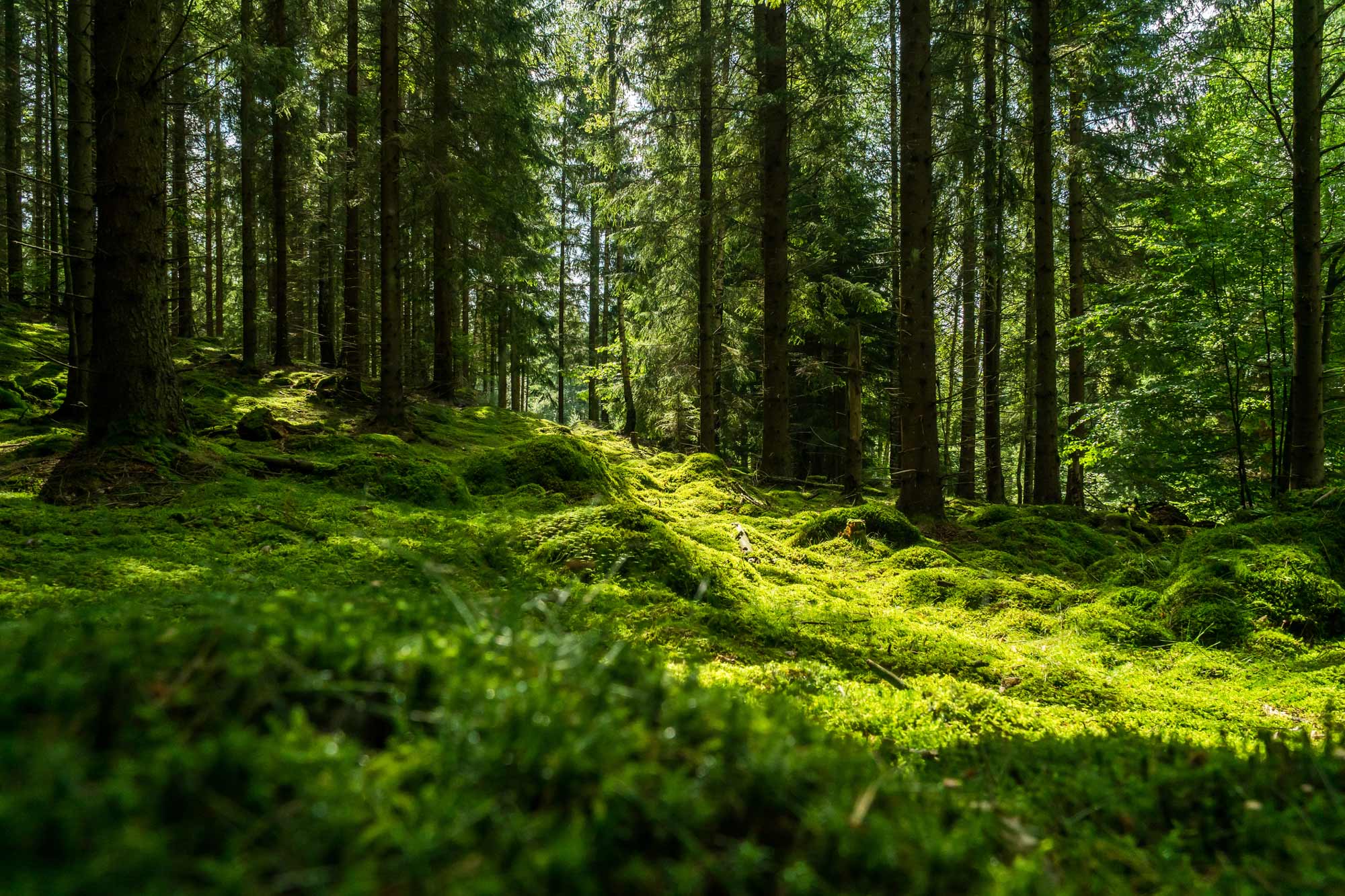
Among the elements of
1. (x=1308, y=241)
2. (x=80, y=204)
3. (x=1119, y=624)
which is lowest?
(x=1119, y=624)

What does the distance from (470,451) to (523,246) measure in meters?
8.69

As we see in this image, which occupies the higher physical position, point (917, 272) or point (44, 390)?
point (917, 272)

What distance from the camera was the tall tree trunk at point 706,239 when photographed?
1244 centimetres

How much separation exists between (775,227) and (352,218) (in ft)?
28.4

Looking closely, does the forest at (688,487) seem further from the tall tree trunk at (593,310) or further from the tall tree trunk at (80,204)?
the tall tree trunk at (593,310)

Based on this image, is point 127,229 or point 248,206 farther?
point 248,206

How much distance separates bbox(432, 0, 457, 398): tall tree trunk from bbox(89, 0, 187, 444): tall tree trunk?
6257 mm

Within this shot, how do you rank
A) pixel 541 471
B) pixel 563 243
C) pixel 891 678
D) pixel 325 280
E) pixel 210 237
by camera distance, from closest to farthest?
pixel 891 678 → pixel 541 471 → pixel 325 280 → pixel 210 237 → pixel 563 243

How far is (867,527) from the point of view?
7.43 meters

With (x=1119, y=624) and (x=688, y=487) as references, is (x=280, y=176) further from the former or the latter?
(x=1119, y=624)

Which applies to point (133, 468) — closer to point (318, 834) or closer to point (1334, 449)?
point (318, 834)

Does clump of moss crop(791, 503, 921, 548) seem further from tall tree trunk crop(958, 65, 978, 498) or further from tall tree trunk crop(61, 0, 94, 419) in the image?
tall tree trunk crop(61, 0, 94, 419)

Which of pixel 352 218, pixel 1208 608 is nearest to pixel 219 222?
pixel 352 218

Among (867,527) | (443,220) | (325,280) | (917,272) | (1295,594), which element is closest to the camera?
(1295,594)
